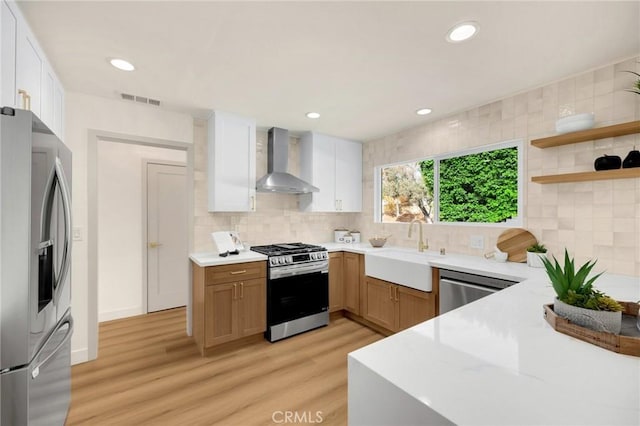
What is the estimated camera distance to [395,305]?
279cm

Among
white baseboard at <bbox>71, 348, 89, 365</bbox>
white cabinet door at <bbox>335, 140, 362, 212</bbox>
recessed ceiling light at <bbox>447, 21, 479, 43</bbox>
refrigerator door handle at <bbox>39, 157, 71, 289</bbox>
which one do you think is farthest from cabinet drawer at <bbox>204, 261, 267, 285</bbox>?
recessed ceiling light at <bbox>447, 21, 479, 43</bbox>

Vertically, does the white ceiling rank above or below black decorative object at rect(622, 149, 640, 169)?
above

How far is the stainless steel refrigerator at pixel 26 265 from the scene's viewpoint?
1.01 metres

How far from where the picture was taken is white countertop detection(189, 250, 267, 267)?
252 centimetres

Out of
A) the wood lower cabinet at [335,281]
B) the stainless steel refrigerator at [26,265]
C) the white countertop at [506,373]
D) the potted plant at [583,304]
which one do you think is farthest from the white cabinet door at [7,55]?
the wood lower cabinet at [335,281]

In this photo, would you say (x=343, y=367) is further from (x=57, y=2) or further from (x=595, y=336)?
(x=57, y=2)

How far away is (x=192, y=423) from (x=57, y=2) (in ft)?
8.07

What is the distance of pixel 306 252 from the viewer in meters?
3.08

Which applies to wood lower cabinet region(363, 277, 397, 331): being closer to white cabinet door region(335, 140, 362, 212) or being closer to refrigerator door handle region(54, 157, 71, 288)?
white cabinet door region(335, 140, 362, 212)

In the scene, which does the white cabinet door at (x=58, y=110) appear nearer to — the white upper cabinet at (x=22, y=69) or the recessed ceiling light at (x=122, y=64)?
the white upper cabinet at (x=22, y=69)

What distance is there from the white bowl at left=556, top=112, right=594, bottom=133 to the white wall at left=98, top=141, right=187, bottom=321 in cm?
433

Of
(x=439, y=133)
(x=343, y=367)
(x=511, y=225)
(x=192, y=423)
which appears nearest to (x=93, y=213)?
(x=192, y=423)

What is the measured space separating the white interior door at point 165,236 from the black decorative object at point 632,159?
4.24m

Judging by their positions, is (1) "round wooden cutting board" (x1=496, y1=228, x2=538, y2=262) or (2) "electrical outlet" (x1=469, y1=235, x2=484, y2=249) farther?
(2) "electrical outlet" (x1=469, y1=235, x2=484, y2=249)
